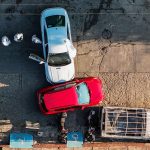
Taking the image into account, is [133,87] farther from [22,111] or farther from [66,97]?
[22,111]

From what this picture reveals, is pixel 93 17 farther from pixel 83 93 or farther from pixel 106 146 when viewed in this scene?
pixel 106 146

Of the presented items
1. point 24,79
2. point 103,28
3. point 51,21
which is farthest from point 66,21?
Result: point 24,79

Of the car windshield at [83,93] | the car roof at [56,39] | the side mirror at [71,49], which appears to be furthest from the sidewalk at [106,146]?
the car roof at [56,39]

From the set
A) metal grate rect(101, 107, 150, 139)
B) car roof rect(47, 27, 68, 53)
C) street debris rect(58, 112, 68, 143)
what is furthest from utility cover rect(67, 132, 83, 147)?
car roof rect(47, 27, 68, 53)

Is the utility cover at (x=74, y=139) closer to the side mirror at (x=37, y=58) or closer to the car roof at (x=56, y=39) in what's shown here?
the side mirror at (x=37, y=58)

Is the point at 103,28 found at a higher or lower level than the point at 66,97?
higher

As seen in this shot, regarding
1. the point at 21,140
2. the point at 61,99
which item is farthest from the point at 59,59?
the point at 21,140
